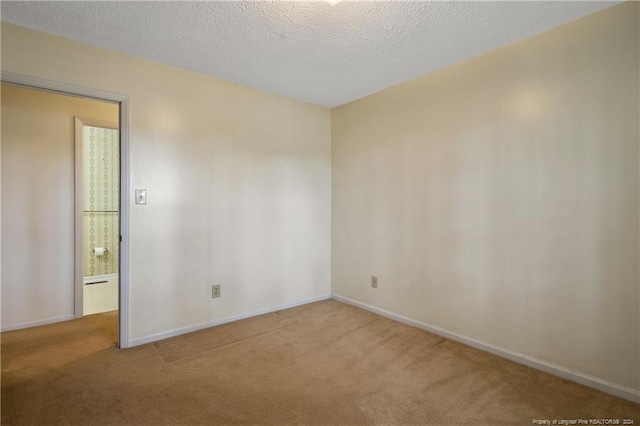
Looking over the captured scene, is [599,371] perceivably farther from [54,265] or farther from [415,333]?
[54,265]

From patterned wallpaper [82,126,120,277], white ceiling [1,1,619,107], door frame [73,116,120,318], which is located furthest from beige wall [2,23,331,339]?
patterned wallpaper [82,126,120,277]

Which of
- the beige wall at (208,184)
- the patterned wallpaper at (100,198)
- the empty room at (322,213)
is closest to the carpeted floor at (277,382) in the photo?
the empty room at (322,213)

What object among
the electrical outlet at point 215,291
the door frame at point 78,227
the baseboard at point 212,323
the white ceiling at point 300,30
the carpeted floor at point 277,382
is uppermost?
the white ceiling at point 300,30

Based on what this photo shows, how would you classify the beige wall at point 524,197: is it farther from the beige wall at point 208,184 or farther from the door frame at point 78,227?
the door frame at point 78,227

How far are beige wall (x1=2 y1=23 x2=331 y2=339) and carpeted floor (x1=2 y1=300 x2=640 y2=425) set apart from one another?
0.47 m

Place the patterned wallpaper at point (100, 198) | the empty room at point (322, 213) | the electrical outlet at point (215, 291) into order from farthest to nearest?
1. the patterned wallpaper at point (100, 198)
2. the electrical outlet at point (215, 291)
3. the empty room at point (322, 213)

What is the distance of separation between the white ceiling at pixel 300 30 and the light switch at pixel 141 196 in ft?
3.60

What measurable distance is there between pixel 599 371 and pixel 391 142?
7.81ft

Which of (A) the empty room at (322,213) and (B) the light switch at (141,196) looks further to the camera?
(B) the light switch at (141,196)

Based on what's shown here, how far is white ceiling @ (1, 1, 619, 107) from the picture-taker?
1.90 m

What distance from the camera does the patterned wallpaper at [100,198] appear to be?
4832mm

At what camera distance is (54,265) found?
3.12 metres

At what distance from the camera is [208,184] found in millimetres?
2984

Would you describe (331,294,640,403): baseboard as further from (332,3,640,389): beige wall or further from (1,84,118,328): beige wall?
(1,84,118,328): beige wall
